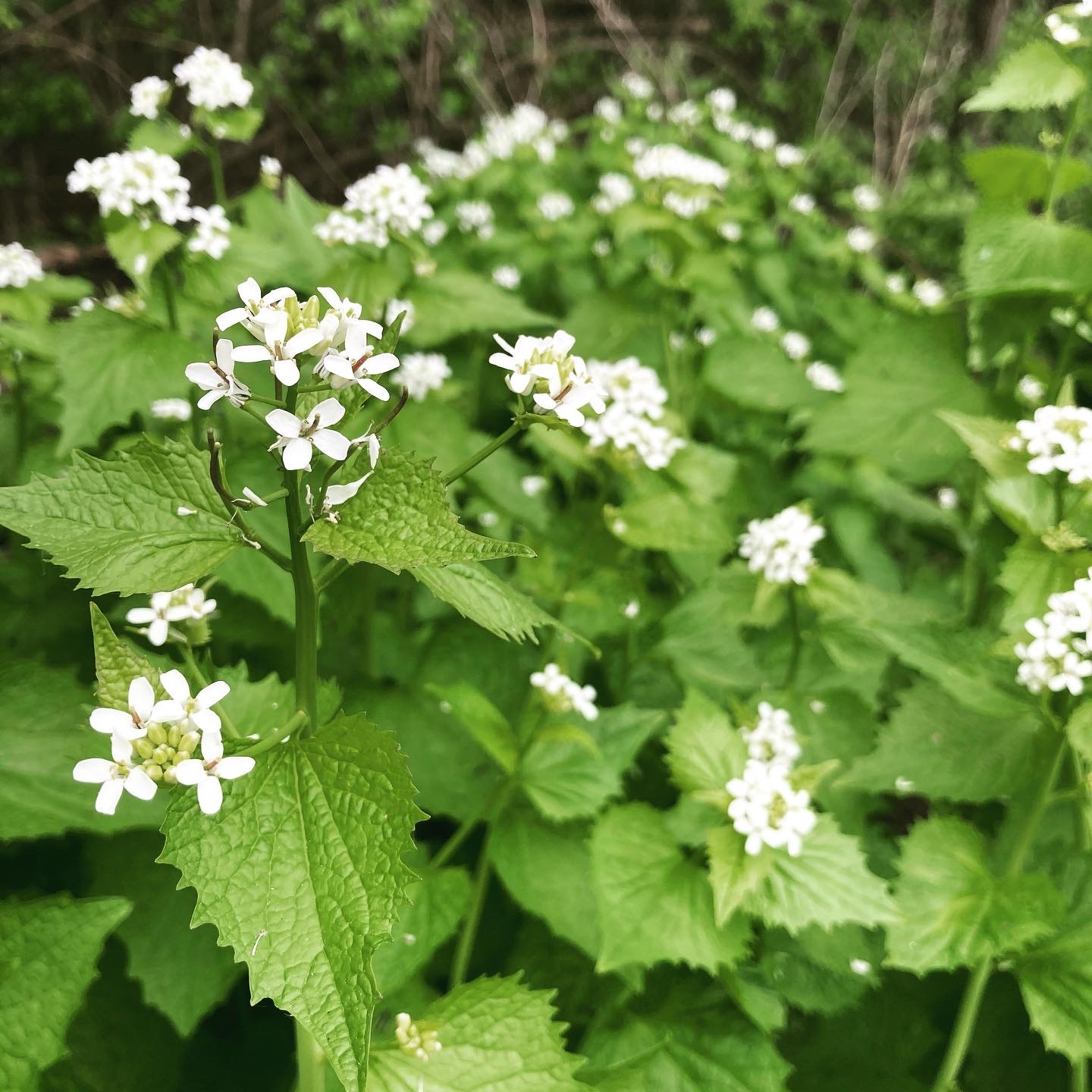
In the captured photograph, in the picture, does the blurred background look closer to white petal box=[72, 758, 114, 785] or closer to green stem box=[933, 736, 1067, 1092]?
white petal box=[72, 758, 114, 785]

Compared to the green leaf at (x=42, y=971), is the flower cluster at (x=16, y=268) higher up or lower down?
higher up

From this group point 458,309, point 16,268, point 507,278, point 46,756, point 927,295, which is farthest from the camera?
point 927,295

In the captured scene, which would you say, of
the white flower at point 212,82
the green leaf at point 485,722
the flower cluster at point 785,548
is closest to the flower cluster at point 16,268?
the white flower at point 212,82

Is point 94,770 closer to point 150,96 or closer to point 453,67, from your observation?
point 150,96

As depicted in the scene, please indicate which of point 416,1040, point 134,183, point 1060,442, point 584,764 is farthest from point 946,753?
point 134,183

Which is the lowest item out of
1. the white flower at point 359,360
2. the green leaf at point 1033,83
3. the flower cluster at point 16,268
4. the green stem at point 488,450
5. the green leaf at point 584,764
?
the green leaf at point 584,764

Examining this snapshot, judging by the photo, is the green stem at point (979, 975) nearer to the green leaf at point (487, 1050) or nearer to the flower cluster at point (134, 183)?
the green leaf at point (487, 1050)
